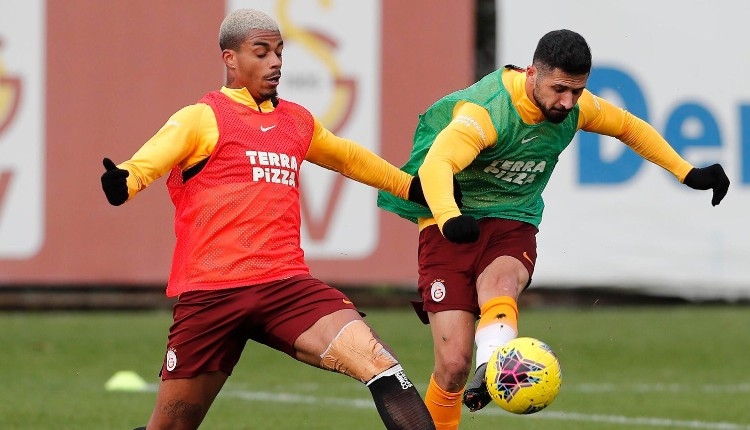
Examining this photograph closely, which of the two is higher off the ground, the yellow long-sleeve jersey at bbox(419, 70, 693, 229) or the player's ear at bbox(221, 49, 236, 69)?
the player's ear at bbox(221, 49, 236, 69)

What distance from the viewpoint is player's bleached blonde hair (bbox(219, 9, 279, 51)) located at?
680cm

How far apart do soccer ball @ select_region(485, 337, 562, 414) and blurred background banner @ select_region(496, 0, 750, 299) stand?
8171mm

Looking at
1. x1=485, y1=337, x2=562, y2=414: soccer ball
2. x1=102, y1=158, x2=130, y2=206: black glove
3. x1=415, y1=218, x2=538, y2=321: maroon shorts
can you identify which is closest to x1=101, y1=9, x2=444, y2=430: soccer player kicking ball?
x1=102, y1=158, x2=130, y2=206: black glove

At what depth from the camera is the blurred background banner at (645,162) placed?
1498cm

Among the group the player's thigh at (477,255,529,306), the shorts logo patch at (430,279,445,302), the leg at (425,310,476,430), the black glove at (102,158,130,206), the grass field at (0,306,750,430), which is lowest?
the grass field at (0,306,750,430)

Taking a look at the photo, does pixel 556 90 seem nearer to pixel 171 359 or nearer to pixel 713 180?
pixel 713 180

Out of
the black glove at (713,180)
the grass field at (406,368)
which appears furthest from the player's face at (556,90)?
the grass field at (406,368)

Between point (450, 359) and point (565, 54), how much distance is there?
166 centimetres

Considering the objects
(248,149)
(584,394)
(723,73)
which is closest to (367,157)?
(248,149)

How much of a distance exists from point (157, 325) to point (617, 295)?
201 inches

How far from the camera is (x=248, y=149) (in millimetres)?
6676

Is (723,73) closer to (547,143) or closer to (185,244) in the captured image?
(547,143)

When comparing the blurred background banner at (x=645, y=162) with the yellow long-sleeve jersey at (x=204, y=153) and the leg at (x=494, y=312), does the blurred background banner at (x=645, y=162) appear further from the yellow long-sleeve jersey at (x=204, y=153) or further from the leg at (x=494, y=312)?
the yellow long-sleeve jersey at (x=204, y=153)

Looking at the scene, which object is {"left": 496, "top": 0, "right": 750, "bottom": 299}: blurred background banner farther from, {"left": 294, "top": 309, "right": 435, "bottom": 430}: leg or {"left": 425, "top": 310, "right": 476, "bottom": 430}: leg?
{"left": 294, "top": 309, "right": 435, "bottom": 430}: leg
